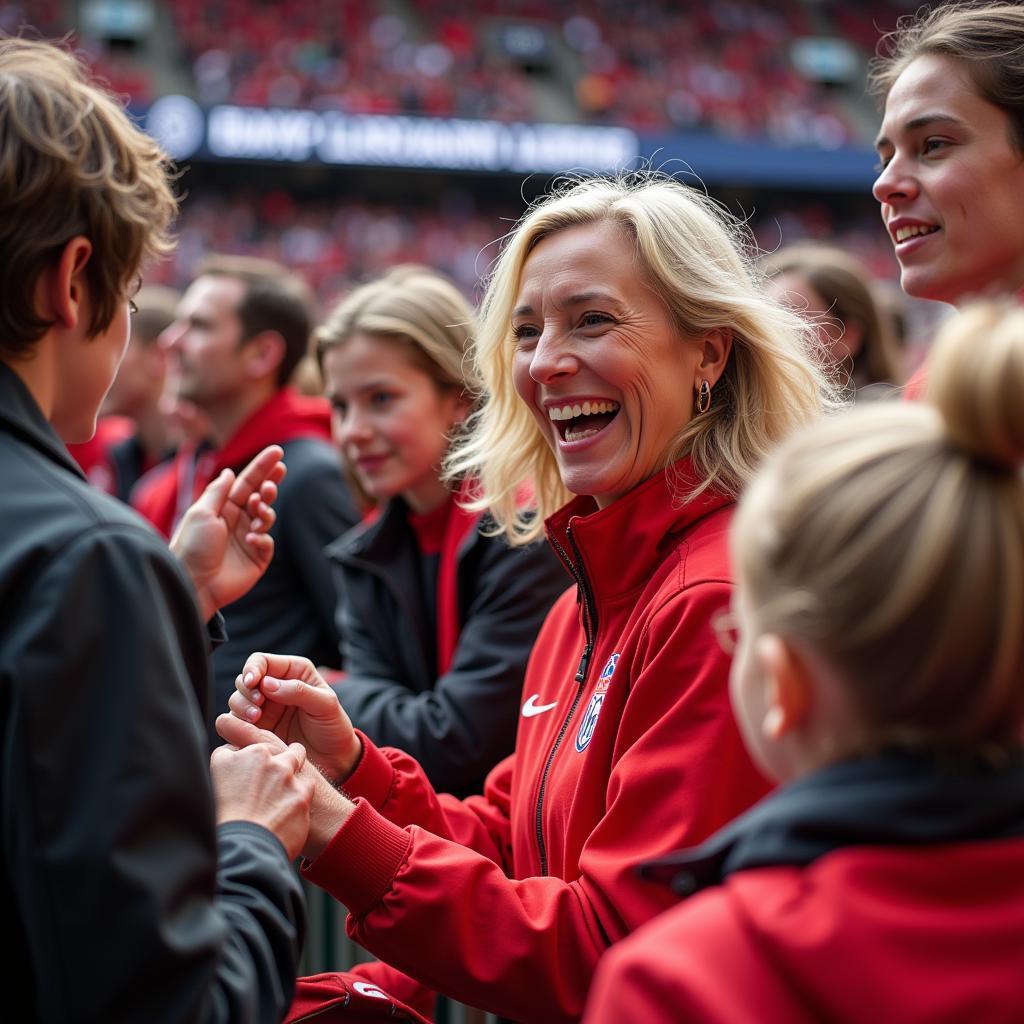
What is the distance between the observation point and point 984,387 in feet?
4.09

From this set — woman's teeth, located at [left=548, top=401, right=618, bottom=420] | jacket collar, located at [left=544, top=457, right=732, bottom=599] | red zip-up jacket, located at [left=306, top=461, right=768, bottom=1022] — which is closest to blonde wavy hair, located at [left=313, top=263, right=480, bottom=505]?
woman's teeth, located at [left=548, top=401, right=618, bottom=420]

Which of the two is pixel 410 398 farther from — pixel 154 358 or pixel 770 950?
pixel 154 358

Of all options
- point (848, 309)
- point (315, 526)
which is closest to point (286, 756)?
point (315, 526)

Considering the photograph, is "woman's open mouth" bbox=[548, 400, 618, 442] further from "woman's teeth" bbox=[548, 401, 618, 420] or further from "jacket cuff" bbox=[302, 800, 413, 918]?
"jacket cuff" bbox=[302, 800, 413, 918]

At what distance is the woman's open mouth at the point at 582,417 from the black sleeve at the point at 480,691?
785mm

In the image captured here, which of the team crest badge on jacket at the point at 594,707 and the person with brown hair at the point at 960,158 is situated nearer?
the team crest badge on jacket at the point at 594,707

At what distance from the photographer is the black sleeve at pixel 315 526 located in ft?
14.1

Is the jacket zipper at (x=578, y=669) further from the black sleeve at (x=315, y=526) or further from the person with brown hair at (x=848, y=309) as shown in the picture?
the person with brown hair at (x=848, y=309)

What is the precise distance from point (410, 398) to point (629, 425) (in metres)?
1.54

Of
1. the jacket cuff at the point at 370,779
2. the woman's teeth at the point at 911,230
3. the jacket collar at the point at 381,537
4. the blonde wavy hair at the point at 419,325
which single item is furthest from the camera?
the blonde wavy hair at the point at 419,325

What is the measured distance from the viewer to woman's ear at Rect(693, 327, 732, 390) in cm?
252

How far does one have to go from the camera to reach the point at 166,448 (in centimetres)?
707

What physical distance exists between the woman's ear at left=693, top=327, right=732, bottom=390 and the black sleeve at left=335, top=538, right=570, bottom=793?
941 mm

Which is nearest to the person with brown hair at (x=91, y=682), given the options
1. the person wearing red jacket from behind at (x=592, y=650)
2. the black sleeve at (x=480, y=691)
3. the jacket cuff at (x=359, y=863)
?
the jacket cuff at (x=359, y=863)
